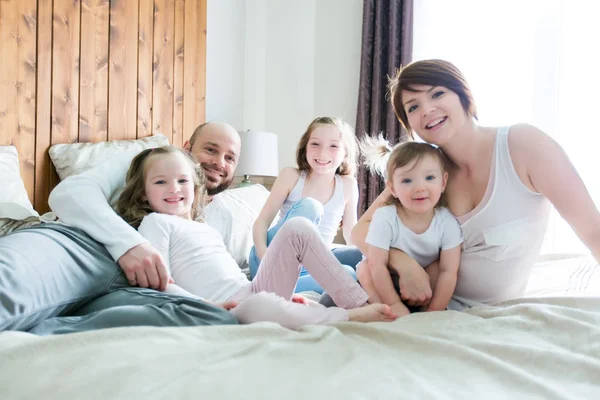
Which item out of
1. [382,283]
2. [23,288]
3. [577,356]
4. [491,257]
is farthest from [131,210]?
[577,356]

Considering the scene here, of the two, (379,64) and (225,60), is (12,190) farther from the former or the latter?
(379,64)

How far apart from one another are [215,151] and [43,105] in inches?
30.8

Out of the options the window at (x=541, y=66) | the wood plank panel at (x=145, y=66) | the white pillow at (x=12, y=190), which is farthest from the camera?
the window at (x=541, y=66)

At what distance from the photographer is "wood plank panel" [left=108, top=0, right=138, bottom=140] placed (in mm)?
2555

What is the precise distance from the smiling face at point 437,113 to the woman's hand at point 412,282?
13.7 inches

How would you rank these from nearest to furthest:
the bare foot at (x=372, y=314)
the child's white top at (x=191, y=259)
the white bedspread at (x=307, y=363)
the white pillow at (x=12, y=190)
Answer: the white bedspread at (x=307, y=363) < the bare foot at (x=372, y=314) < the child's white top at (x=191, y=259) < the white pillow at (x=12, y=190)

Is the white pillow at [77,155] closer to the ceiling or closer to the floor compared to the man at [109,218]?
closer to the ceiling

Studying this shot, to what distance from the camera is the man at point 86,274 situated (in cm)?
103

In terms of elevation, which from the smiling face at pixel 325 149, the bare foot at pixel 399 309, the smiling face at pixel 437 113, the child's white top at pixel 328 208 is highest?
the smiling face at pixel 437 113

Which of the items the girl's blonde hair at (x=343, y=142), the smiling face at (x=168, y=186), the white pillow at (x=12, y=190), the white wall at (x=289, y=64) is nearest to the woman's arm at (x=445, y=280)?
the smiling face at (x=168, y=186)

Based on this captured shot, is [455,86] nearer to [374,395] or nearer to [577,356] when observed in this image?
[577,356]

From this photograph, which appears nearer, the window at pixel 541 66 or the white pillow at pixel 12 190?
the white pillow at pixel 12 190

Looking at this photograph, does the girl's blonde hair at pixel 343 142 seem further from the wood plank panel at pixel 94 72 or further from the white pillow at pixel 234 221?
the wood plank panel at pixel 94 72

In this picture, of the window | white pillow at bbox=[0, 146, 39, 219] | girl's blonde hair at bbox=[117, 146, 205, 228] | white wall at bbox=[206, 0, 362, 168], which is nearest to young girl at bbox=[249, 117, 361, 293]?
girl's blonde hair at bbox=[117, 146, 205, 228]
